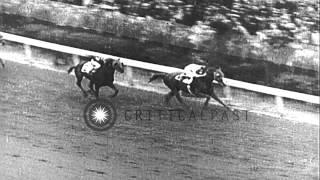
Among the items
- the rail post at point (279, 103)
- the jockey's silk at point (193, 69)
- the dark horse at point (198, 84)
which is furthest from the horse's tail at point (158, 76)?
the rail post at point (279, 103)

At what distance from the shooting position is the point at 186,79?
217cm

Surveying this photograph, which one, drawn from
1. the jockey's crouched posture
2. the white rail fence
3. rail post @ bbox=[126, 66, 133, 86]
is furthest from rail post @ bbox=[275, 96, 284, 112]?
rail post @ bbox=[126, 66, 133, 86]

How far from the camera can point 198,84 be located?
7.08ft

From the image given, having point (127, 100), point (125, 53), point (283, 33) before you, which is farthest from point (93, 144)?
point (283, 33)

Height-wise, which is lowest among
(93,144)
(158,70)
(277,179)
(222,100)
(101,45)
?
(277,179)

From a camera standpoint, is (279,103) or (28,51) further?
(28,51)

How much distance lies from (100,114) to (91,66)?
226 mm

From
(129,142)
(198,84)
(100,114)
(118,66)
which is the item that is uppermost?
(118,66)

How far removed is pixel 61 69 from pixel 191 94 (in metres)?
0.61

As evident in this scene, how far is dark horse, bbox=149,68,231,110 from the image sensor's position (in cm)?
214

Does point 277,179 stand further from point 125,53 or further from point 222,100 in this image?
point 125,53

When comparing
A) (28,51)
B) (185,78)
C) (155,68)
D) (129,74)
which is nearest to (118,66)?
(129,74)

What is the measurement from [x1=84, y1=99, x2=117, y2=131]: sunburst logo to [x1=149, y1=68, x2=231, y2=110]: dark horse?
249 mm

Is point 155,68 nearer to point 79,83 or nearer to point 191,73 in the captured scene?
point 191,73
